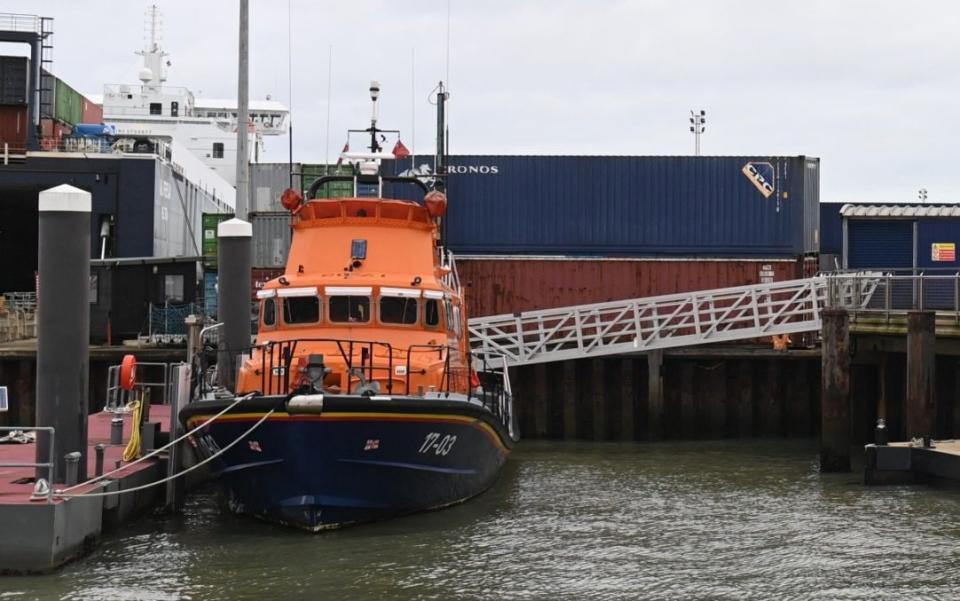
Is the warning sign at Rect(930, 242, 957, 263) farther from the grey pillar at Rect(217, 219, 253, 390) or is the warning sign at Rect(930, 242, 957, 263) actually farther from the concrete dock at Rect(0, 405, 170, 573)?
the concrete dock at Rect(0, 405, 170, 573)

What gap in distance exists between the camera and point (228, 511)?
15.5 meters

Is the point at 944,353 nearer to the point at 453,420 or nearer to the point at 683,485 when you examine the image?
the point at 683,485

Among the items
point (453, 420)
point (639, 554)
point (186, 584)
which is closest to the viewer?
point (186, 584)

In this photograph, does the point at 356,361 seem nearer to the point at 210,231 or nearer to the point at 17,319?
the point at 17,319

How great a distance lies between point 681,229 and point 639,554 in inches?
668

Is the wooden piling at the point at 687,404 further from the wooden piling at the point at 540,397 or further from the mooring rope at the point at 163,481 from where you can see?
the mooring rope at the point at 163,481

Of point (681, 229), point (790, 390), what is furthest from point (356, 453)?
point (681, 229)

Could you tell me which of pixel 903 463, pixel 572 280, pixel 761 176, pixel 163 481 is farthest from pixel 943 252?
pixel 163 481

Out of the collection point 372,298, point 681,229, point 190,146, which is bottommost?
point 372,298

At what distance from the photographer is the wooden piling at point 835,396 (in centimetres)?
1958

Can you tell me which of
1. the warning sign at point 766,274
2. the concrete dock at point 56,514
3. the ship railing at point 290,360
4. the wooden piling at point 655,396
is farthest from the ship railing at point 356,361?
the warning sign at point 766,274

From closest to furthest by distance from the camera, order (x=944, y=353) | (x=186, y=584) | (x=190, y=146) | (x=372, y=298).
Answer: (x=186, y=584), (x=372, y=298), (x=944, y=353), (x=190, y=146)

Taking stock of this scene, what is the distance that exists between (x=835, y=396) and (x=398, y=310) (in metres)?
7.78

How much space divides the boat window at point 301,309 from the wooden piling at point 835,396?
8610mm
